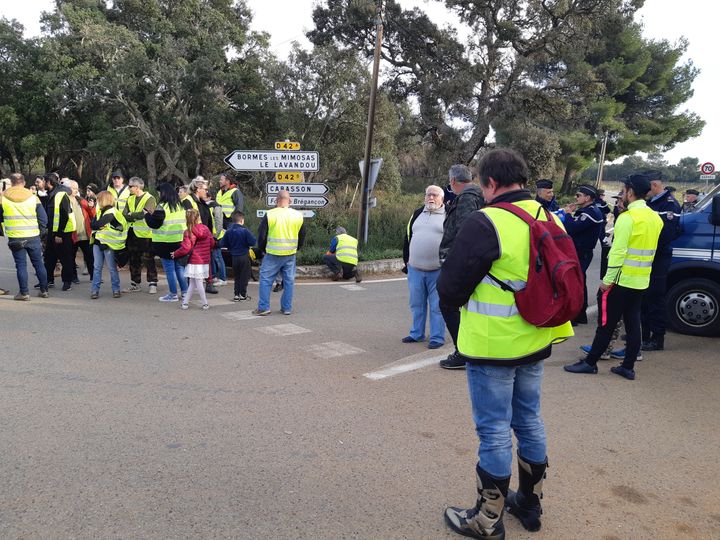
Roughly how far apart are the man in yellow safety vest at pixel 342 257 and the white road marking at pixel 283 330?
3.78 m

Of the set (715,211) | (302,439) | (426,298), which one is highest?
(715,211)

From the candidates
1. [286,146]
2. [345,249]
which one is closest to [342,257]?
[345,249]

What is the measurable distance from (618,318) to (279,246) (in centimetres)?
430

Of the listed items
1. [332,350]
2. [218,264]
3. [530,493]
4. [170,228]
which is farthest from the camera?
[218,264]

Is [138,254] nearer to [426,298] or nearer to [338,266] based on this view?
[338,266]

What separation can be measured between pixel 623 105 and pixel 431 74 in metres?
19.6

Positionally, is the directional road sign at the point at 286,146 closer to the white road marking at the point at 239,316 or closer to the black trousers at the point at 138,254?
the black trousers at the point at 138,254

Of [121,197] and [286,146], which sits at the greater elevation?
[286,146]

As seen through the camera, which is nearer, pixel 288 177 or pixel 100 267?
pixel 100 267

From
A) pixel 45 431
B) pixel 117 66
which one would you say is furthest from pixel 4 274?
pixel 117 66

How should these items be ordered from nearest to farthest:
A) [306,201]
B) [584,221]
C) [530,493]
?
[530,493] < [584,221] < [306,201]

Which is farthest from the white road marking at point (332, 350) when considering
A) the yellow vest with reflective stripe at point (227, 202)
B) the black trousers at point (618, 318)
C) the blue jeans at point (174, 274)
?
the yellow vest with reflective stripe at point (227, 202)

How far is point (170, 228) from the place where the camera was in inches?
332

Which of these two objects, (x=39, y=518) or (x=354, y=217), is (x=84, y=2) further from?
(x=39, y=518)
